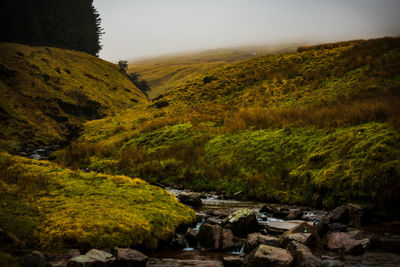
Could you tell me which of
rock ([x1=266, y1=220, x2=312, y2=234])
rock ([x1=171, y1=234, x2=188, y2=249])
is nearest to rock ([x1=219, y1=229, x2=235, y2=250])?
rock ([x1=171, y1=234, x2=188, y2=249])

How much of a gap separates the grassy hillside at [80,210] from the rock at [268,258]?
259cm

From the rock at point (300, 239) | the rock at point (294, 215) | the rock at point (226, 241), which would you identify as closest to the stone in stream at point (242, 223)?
the rock at point (226, 241)

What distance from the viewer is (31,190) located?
8938 mm

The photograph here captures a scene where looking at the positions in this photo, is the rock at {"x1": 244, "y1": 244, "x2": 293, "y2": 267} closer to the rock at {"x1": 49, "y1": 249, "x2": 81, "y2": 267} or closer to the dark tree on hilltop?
the rock at {"x1": 49, "y1": 249, "x2": 81, "y2": 267}

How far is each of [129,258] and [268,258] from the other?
9.31ft

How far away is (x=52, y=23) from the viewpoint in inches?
2940

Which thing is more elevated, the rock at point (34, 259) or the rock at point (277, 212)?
the rock at point (34, 259)

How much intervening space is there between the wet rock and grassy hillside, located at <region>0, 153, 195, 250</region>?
92cm

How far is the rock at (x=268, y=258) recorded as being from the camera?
20.7 ft

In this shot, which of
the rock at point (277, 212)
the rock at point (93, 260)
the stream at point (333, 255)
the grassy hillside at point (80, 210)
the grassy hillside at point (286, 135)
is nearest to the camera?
the rock at point (93, 260)

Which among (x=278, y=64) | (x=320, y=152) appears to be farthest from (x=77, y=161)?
(x=278, y=64)

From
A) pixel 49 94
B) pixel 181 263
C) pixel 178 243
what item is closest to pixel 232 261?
pixel 181 263

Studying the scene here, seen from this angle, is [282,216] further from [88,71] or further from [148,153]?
[88,71]

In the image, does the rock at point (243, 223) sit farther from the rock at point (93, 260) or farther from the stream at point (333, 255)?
the rock at point (93, 260)
